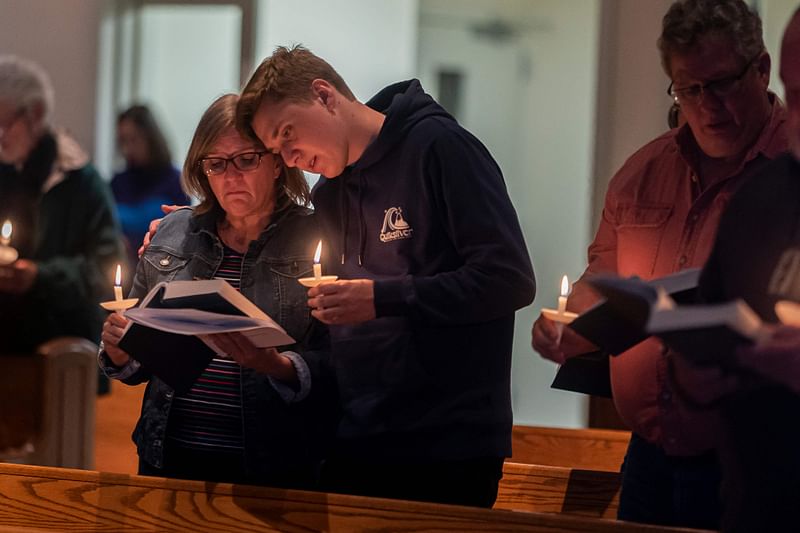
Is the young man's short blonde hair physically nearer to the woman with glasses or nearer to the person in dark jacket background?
the woman with glasses

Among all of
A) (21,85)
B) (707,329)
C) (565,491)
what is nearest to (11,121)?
(21,85)

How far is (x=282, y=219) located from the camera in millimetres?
2732

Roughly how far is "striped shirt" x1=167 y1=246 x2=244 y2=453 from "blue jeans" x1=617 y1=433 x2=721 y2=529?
844 millimetres

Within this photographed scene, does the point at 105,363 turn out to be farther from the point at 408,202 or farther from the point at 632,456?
the point at 632,456

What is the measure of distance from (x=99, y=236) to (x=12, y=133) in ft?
1.63

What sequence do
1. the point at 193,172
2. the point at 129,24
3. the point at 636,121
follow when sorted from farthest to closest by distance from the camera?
the point at 129,24 → the point at 636,121 → the point at 193,172

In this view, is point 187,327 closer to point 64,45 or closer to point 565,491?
point 565,491

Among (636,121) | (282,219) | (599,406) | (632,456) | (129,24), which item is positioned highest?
(129,24)

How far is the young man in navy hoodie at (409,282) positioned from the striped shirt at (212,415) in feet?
0.76

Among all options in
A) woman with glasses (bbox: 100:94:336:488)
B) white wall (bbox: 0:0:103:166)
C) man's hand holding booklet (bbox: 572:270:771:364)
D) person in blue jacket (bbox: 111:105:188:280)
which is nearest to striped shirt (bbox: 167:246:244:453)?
woman with glasses (bbox: 100:94:336:488)

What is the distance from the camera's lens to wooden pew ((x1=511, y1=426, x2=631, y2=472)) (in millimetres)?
3689

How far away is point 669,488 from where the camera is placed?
7.76 ft

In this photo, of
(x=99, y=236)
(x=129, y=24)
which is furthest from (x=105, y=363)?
(x=129, y=24)

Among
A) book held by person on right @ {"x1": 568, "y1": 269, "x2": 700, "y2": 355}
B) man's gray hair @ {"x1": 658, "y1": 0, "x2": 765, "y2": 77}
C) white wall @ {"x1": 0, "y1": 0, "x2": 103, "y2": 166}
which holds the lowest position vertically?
book held by person on right @ {"x1": 568, "y1": 269, "x2": 700, "y2": 355}
